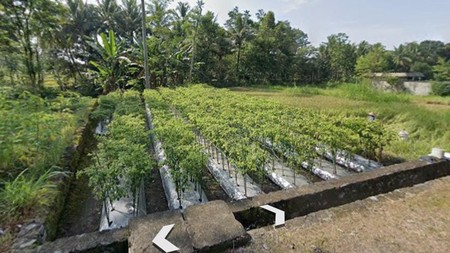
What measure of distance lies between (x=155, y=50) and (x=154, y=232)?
50.3 ft

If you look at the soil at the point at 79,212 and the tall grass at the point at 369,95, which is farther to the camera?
the tall grass at the point at 369,95

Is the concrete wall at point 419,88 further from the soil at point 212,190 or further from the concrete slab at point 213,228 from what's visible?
the concrete slab at point 213,228

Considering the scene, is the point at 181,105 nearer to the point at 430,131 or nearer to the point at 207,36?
the point at 430,131

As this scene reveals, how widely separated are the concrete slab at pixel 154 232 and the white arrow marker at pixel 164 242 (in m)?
0.03

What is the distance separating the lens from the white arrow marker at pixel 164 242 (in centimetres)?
176

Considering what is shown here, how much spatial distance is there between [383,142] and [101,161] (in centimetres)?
441

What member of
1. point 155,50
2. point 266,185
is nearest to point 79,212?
point 266,185

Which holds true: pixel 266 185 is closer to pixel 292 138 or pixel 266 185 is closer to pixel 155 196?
pixel 292 138

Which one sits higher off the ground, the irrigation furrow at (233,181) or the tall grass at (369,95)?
the tall grass at (369,95)

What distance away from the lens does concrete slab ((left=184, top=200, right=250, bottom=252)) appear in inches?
73.0

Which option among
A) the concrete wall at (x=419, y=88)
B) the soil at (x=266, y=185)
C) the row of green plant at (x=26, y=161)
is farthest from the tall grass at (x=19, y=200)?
the concrete wall at (x=419, y=88)

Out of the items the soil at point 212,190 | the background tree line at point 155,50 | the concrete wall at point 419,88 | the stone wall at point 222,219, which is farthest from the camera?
the concrete wall at point 419,88

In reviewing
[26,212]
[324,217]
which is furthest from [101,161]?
[324,217]

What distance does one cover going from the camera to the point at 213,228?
2002 millimetres
